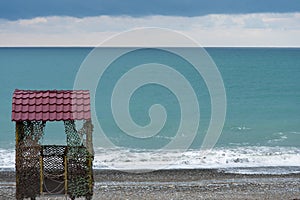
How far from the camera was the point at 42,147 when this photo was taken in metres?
16.2

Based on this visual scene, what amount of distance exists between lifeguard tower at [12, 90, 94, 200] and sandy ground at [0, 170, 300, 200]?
188 inches

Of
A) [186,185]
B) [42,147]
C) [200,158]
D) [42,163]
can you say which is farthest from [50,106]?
[200,158]

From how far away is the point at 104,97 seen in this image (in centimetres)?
7294

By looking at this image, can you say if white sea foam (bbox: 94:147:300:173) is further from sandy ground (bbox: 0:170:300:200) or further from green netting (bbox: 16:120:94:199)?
green netting (bbox: 16:120:94:199)

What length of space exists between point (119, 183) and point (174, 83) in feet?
209

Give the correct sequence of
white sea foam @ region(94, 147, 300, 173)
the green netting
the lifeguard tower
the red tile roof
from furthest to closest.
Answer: white sea foam @ region(94, 147, 300, 173)
the green netting
the lifeguard tower
the red tile roof

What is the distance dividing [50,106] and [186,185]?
462 inches

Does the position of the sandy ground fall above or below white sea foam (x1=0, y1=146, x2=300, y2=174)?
below

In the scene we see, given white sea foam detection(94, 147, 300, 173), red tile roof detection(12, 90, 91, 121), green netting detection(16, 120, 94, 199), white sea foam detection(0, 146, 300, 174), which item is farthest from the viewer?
white sea foam detection(94, 147, 300, 173)

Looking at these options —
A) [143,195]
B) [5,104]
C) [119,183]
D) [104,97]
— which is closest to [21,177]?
[143,195]

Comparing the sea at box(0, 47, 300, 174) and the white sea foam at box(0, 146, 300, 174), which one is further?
the sea at box(0, 47, 300, 174)

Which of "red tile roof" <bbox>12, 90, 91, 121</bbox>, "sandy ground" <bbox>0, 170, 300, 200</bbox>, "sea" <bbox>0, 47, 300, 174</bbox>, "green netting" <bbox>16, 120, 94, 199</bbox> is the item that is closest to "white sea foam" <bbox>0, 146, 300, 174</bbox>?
"sea" <bbox>0, 47, 300, 174</bbox>

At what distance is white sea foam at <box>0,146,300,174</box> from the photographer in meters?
30.7

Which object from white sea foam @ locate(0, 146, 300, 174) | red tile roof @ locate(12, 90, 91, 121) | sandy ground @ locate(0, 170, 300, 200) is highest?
red tile roof @ locate(12, 90, 91, 121)
